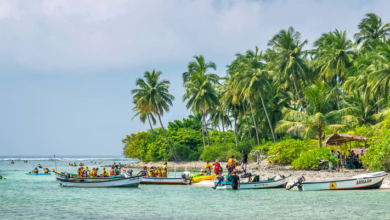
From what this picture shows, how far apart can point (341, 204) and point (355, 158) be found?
1444 centimetres

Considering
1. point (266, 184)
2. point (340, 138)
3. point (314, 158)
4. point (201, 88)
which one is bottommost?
point (266, 184)

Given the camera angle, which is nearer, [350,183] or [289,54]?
[350,183]

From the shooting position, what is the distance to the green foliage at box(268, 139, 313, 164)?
104 ft

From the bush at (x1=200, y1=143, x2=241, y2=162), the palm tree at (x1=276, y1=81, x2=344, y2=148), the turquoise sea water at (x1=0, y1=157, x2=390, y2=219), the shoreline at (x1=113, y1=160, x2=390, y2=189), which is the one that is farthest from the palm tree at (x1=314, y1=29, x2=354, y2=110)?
the turquoise sea water at (x1=0, y1=157, x2=390, y2=219)

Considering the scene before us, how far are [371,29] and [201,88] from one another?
77.5 feet

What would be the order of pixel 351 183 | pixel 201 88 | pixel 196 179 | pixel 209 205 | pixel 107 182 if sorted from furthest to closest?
pixel 201 88, pixel 196 179, pixel 107 182, pixel 351 183, pixel 209 205

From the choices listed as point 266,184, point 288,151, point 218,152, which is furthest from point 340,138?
point 218,152

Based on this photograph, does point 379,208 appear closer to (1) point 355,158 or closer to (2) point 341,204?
(2) point 341,204

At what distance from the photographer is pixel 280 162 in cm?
3312

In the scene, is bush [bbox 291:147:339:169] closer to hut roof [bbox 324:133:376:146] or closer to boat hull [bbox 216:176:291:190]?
hut roof [bbox 324:133:376:146]

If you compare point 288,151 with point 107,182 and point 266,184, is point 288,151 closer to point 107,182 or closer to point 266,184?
point 266,184

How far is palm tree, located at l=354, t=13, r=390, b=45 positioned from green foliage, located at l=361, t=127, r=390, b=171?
87.7 feet

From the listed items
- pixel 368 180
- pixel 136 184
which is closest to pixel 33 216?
pixel 136 184

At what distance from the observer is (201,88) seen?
50188mm
